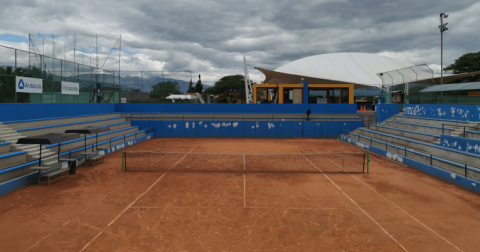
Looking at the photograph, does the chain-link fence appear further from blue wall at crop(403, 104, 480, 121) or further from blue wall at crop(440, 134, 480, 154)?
blue wall at crop(403, 104, 480, 121)

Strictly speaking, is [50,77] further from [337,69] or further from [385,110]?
[337,69]

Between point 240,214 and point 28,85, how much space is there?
18689 millimetres

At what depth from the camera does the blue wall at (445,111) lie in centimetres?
1766

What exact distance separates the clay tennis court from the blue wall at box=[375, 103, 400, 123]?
14738mm

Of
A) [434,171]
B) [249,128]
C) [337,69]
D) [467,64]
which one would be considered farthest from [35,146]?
[467,64]

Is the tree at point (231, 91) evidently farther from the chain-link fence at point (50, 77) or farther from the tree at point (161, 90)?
the chain-link fence at point (50, 77)

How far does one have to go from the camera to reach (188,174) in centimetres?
1301

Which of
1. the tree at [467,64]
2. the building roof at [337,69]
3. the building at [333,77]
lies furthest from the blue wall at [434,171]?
the tree at [467,64]

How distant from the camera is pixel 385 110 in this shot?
26062mm

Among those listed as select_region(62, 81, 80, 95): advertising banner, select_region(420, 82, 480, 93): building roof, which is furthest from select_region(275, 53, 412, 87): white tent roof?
select_region(62, 81, 80, 95): advertising banner

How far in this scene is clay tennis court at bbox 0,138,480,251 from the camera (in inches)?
255

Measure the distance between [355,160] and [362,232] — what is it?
34.4ft

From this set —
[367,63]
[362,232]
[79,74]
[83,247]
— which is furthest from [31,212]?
[367,63]

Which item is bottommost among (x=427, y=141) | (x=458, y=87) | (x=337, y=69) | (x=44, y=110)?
(x=427, y=141)
